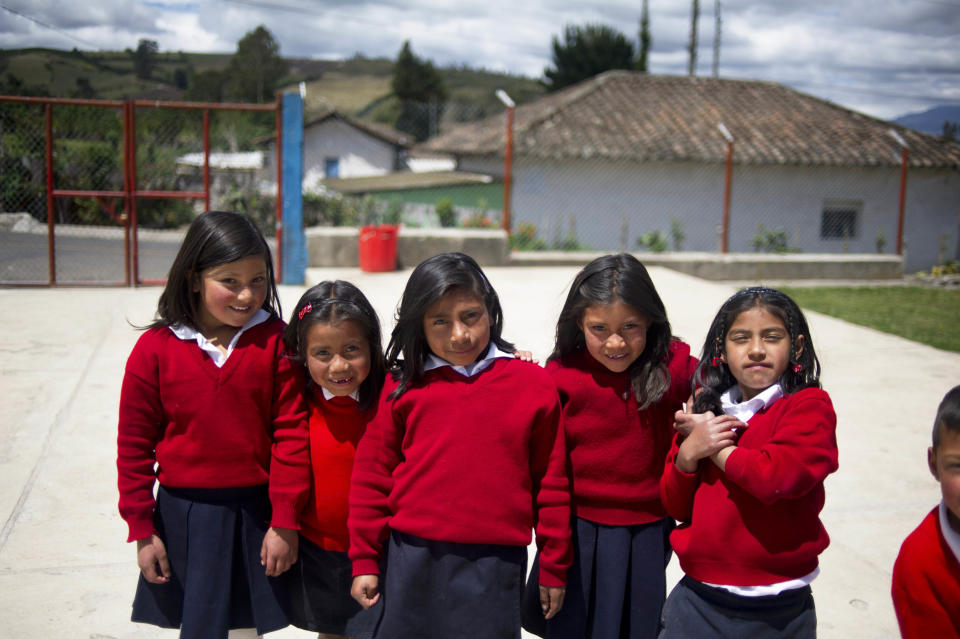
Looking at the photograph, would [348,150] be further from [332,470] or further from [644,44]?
[332,470]

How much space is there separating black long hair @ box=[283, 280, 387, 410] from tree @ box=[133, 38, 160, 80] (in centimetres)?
1174

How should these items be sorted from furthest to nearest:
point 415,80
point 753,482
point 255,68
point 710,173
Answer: point 415,80
point 255,68
point 710,173
point 753,482

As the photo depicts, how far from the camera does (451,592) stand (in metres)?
1.93

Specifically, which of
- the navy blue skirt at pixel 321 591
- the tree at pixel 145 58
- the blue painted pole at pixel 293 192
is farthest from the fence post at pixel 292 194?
the navy blue skirt at pixel 321 591

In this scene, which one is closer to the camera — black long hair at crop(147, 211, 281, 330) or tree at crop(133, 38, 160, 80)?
black long hair at crop(147, 211, 281, 330)

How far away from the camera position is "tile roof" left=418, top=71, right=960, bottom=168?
59.6 feet

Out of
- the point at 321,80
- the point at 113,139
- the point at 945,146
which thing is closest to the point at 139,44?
the point at 113,139

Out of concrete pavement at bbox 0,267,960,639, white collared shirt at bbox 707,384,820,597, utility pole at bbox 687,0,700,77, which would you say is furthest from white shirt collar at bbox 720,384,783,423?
utility pole at bbox 687,0,700,77

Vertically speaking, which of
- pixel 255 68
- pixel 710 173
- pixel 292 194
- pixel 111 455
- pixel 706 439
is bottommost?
pixel 111 455

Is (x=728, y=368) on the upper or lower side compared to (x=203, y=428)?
upper

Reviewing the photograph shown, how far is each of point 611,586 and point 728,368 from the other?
610 millimetres

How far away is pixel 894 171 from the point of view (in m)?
19.9

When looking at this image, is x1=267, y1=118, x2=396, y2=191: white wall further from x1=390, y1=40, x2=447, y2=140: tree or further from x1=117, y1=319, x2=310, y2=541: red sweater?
x1=117, y1=319, x2=310, y2=541: red sweater

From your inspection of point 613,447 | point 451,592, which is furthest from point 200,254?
point 613,447
